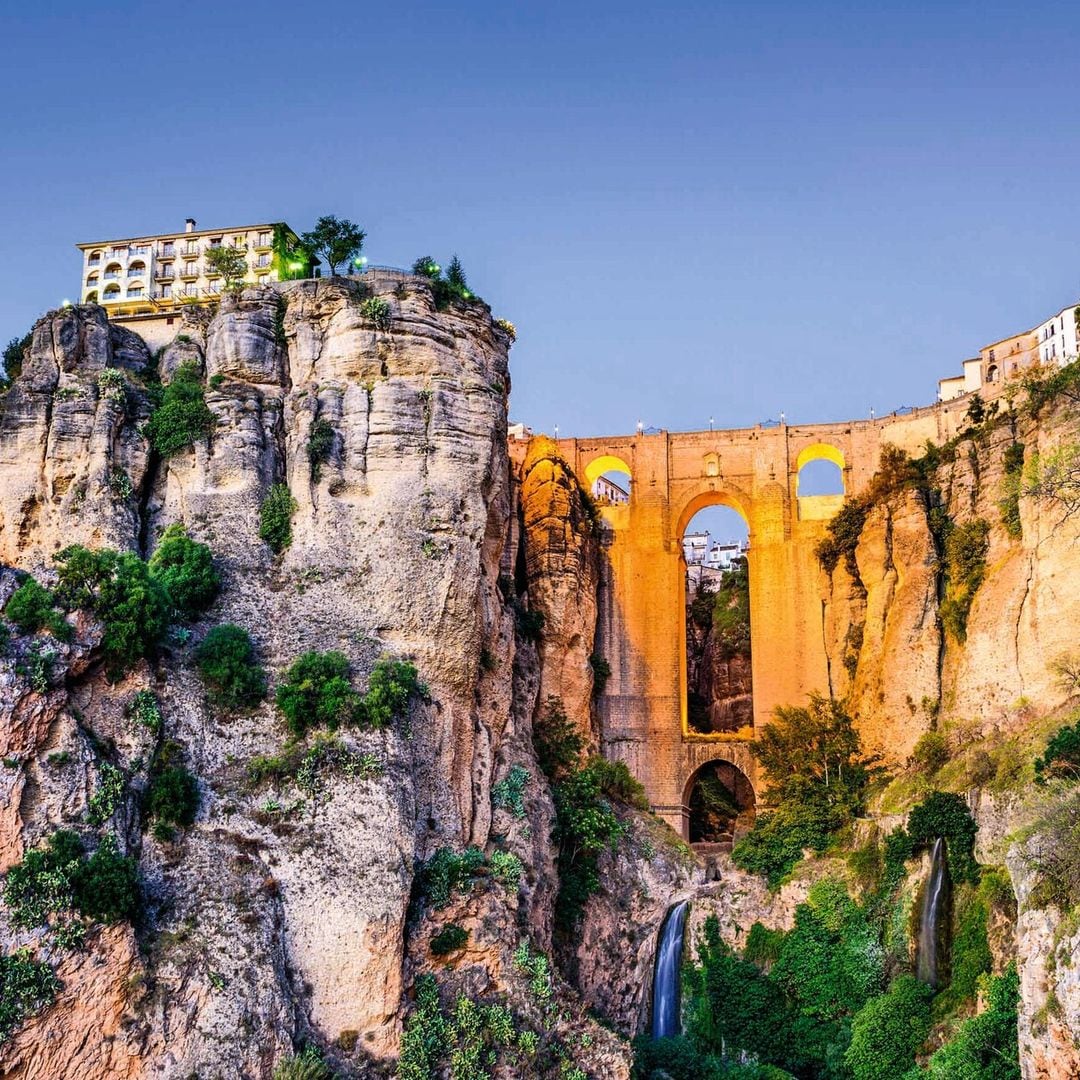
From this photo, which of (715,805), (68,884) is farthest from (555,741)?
(68,884)

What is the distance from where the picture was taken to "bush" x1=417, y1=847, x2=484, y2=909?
101 ft

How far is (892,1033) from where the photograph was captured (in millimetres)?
35188

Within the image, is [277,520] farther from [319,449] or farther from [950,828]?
[950,828]

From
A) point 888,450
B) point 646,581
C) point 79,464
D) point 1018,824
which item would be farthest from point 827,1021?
point 79,464

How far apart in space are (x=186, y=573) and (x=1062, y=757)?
71.6 ft

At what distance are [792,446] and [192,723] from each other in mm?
29984

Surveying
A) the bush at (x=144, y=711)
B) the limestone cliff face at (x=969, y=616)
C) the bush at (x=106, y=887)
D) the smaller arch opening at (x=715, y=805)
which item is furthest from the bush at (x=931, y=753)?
the bush at (x=106, y=887)

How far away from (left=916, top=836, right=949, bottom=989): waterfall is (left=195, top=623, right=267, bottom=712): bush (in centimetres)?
1858

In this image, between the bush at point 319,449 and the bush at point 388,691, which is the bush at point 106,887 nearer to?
the bush at point 388,691

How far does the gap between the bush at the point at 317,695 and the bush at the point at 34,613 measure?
5.29 meters

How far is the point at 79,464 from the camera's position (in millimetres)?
36500

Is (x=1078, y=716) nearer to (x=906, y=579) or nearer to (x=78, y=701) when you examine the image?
(x=906, y=579)

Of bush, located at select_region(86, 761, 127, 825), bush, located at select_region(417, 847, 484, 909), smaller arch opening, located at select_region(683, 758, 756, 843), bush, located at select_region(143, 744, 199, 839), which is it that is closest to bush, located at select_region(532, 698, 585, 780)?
smaller arch opening, located at select_region(683, 758, 756, 843)

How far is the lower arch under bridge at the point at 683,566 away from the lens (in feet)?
166
